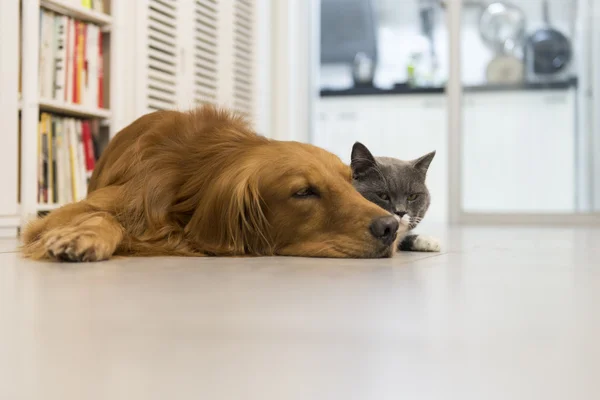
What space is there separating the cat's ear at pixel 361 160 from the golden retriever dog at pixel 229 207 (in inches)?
Result: 19.4

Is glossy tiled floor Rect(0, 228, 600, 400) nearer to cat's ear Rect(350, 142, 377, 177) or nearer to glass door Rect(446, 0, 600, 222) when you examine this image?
cat's ear Rect(350, 142, 377, 177)

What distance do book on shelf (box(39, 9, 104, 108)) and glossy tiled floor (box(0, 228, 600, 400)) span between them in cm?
185

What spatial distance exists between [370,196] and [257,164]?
691 millimetres

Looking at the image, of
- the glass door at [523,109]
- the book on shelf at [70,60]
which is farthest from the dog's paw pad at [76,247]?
the glass door at [523,109]

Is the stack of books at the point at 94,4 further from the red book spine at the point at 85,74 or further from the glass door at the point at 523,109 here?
the glass door at the point at 523,109

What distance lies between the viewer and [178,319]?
2.77 feet

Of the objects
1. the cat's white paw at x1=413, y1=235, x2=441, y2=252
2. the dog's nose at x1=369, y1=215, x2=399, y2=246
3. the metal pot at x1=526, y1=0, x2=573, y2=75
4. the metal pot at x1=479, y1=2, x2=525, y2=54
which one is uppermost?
the metal pot at x1=479, y1=2, x2=525, y2=54

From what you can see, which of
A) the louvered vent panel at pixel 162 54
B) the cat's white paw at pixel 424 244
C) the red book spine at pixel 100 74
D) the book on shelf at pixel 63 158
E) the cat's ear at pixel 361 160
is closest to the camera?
→ the cat's white paw at pixel 424 244

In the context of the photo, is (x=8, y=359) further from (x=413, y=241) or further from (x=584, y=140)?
(x=584, y=140)

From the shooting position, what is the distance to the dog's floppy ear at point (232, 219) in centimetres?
165

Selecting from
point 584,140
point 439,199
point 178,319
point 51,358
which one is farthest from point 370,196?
point 439,199

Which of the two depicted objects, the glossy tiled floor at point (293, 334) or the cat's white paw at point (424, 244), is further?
the cat's white paw at point (424, 244)

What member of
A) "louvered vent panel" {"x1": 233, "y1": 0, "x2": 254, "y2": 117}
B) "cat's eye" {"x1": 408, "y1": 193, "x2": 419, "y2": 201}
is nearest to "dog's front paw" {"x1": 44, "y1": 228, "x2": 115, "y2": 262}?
"cat's eye" {"x1": 408, "y1": 193, "x2": 419, "y2": 201}

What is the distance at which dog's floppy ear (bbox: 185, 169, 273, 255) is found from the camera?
5.41 feet
